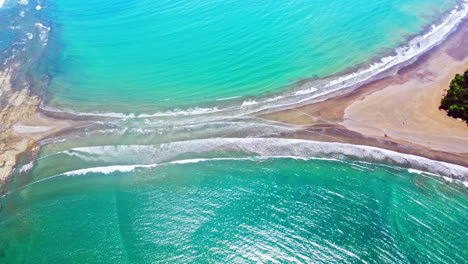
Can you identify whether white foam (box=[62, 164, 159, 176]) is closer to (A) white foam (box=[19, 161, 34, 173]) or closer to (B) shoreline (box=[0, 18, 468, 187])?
(A) white foam (box=[19, 161, 34, 173])

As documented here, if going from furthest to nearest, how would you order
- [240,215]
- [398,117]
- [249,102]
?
[249,102] → [398,117] → [240,215]

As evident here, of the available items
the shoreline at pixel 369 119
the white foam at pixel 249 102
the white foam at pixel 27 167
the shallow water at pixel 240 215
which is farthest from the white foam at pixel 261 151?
the white foam at pixel 249 102

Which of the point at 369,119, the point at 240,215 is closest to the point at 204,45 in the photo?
the point at 369,119

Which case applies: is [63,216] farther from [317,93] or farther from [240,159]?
[317,93]

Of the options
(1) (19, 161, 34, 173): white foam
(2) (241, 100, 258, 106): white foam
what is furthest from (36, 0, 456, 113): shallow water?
(1) (19, 161, 34, 173): white foam

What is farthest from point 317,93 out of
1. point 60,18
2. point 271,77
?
point 60,18

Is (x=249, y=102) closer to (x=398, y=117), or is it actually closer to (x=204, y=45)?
(x=204, y=45)
